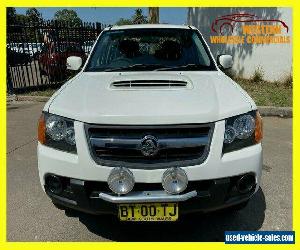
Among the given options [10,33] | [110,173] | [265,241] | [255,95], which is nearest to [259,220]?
[265,241]

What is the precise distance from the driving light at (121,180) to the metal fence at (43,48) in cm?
816

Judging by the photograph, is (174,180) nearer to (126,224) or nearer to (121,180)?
(121,180)

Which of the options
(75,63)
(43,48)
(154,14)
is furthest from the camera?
(154,14)

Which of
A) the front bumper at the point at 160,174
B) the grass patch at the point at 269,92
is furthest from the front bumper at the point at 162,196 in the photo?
the grass patch at the point at 269,92

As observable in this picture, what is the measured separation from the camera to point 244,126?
8.07 ft

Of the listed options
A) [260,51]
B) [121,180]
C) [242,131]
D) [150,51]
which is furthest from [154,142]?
[260,51]

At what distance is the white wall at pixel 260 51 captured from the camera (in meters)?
9.80

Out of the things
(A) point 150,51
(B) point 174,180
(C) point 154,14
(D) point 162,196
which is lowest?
(D) point 162,196

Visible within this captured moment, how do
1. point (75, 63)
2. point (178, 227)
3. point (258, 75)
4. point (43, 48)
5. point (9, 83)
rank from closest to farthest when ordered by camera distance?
point (178, 227)
point (75, 63)
point (9, 83)
point (258, 75)
point (43, 48)

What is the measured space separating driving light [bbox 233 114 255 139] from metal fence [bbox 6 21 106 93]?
8.11 meters

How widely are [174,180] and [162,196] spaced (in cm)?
14

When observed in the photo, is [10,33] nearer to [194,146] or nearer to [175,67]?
[175,67]

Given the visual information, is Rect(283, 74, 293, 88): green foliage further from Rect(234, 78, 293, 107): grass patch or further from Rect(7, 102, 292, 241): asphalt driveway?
Rect(7, 102, 292, 241): asphalt driveway

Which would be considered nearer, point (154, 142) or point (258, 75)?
point (154, 142)
